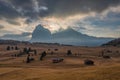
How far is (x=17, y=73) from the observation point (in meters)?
62.1

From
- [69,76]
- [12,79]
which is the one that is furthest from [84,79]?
[12,79]

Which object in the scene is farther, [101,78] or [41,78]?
[41,78]

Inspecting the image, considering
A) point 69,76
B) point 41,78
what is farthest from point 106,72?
point 41,78

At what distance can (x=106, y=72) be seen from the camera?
47.8 metres

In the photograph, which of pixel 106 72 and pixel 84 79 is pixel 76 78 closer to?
pixel 84 79

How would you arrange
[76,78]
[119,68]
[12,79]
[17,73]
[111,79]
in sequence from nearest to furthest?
[111,79] → [76,78] → [119,68] → [12,79] → [17,73]

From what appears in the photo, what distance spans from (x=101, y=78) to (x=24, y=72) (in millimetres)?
25795

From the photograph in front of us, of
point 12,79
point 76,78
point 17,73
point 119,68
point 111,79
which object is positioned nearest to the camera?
point 111,79

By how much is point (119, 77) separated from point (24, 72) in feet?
94.3

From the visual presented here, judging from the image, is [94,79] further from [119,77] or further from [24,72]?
[24,72]

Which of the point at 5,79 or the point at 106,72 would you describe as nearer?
the point at 106,72

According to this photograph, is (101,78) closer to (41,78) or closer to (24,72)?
(41,78)

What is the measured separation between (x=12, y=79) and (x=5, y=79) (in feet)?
9.57

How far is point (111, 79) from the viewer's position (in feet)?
141
